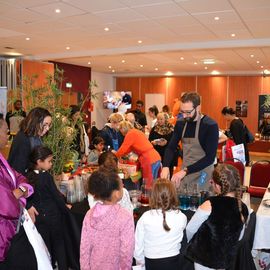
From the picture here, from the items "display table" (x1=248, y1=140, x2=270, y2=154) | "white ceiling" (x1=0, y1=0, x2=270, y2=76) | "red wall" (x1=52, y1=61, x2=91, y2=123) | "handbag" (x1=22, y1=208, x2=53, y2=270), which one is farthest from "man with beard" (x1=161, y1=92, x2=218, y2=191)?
"red wall" (x1=52, y1=61, x2=91, y2=123)

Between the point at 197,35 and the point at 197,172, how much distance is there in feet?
15.1

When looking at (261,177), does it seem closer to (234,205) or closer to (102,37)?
(234,205)

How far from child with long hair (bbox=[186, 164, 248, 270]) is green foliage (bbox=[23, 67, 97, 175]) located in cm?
147

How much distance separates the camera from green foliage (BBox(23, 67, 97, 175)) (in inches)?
124

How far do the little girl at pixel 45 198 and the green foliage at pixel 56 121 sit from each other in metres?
0.43

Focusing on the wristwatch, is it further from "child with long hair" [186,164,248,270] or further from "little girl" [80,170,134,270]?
"child with long hair" [186,164,248,270]

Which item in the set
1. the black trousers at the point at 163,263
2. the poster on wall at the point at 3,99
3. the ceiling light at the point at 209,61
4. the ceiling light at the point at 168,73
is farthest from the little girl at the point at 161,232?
the ceiling light at the point at 168,73

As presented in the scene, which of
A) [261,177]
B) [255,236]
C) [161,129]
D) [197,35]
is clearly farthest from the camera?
[197,35]

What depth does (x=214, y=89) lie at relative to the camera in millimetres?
13742

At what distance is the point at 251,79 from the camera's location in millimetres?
13195

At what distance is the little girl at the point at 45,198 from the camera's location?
2.63m

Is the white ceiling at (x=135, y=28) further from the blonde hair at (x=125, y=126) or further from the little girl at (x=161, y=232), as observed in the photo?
the little girl at (x=161, y=232)

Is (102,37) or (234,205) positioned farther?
(102,37)

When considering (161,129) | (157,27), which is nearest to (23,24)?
(157,27)
